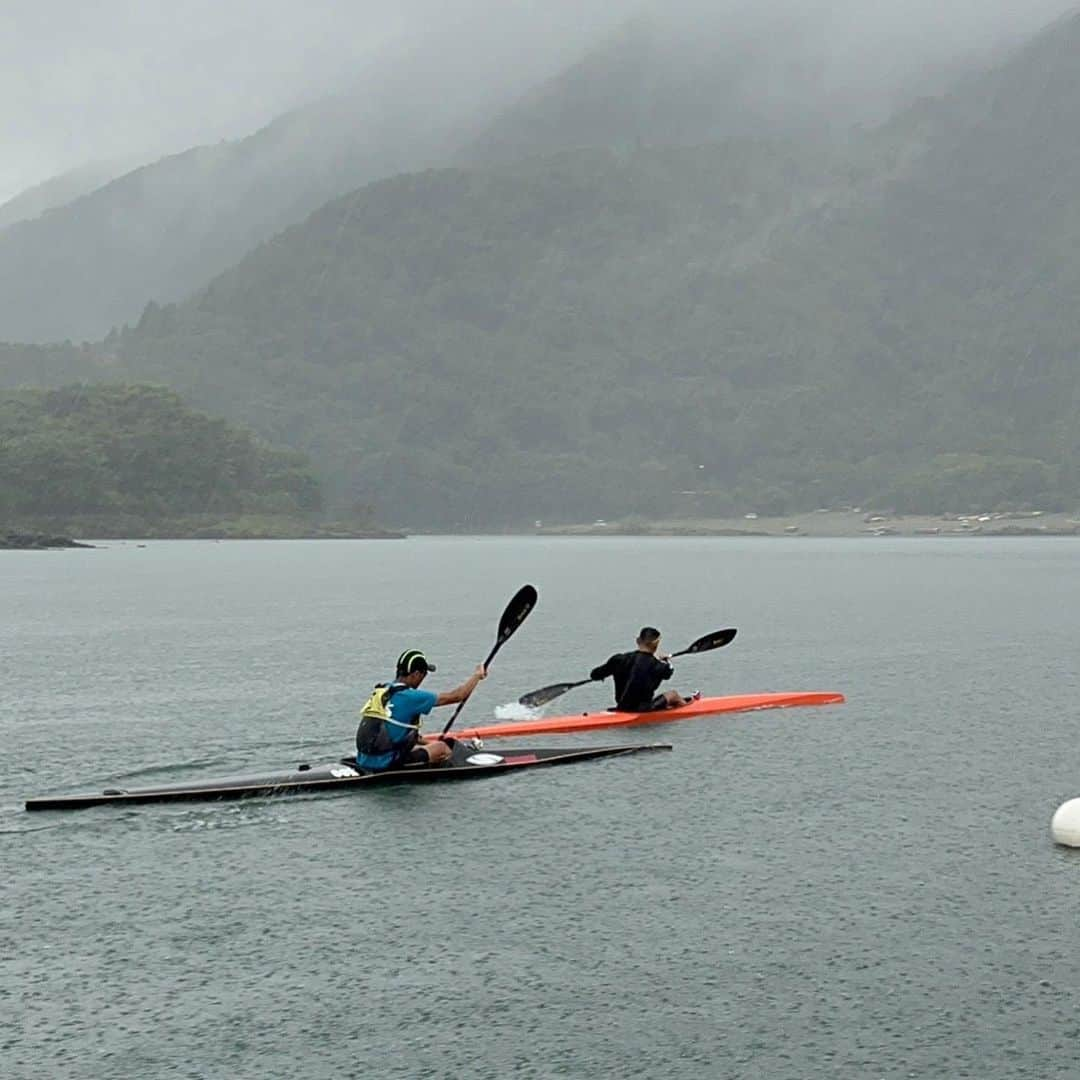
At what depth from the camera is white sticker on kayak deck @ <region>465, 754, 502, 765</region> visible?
29089mm

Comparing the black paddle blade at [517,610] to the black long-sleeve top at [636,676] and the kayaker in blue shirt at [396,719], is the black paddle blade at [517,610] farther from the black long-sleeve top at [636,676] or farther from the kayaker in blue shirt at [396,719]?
the kayaker in blue shirt at [396,719]

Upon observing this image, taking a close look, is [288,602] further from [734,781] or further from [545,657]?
[734,781]

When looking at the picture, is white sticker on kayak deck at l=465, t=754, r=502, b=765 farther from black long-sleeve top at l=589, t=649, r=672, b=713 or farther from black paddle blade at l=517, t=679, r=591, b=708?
black paddle blade at l=517, t=679, r=591, b=708

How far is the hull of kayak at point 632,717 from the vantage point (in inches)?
1348

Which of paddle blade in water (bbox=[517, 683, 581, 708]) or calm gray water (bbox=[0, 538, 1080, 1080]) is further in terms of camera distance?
paddle blade in water (bbox=[517, 683, 581, 708])

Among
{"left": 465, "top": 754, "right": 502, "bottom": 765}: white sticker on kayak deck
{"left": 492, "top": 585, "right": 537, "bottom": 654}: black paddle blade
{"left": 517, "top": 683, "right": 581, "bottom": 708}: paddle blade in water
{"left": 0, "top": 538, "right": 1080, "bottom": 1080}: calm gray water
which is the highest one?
{"left": 492, "top": 585, "right": 537, "bottom": 654}: black paddle blade

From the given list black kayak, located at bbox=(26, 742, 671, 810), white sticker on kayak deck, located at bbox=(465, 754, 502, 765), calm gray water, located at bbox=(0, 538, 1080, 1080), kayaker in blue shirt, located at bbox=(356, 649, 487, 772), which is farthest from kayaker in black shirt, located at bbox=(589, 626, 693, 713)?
kayaker in blue shirt, located at bbox=(356, 649, 487, 772)

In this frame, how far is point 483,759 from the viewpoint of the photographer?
96.4 ft

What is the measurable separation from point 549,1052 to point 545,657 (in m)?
42.6

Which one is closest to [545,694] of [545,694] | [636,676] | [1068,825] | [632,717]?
[545,694]

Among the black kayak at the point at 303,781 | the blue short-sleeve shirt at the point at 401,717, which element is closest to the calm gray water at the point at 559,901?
the black kayak at the point at 303,781

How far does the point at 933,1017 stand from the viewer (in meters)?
16.9

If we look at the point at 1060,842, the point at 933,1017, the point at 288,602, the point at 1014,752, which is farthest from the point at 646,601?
the point at 933,1017

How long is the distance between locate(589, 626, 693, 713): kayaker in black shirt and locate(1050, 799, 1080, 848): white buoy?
12.1m
